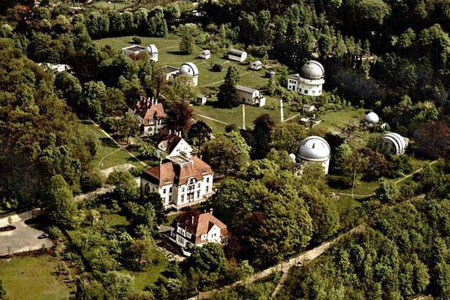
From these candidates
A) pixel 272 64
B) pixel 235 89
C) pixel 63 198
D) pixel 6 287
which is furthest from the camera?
pixel 272 64

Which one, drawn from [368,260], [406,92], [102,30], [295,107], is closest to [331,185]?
[368,260]

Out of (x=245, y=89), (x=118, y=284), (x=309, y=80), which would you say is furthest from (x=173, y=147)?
(x=309, y=80)

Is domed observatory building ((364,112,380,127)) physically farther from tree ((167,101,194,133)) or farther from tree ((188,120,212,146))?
tree ((167,101,194,133))

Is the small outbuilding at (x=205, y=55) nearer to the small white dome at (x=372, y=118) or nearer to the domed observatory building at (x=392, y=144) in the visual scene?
the small white dome at (x=372, y=118)

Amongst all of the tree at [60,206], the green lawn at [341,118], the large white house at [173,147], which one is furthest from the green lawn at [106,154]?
the green lawn at [341,118]

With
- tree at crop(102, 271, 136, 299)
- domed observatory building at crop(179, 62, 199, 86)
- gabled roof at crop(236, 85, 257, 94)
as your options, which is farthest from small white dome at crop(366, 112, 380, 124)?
tree at crop(102, 271, 136, 299)

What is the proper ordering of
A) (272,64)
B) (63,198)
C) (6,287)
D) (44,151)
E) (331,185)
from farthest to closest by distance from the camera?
1. (272,64)
2. (331,185)
3. (44,151)
4. (63,198)
5. (6,287)

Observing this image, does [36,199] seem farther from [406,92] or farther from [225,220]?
[406,92]
